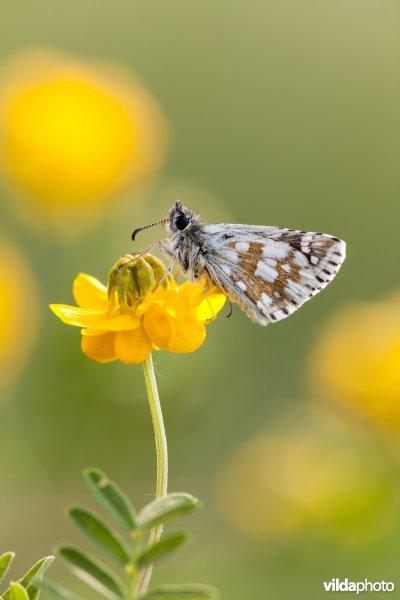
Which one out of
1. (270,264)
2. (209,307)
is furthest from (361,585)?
(209,307)

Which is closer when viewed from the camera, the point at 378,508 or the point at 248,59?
the point at 378,508

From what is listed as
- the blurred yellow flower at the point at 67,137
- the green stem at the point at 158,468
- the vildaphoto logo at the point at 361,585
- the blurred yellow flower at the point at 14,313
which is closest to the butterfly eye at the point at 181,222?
the green stem at the point at 158,468

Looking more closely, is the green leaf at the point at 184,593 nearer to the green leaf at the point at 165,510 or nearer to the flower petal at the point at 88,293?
the green leaf at the point at 165,510

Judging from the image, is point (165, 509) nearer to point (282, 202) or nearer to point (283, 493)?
point (283, 493)

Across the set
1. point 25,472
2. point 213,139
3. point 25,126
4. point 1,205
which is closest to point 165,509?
point 25,472

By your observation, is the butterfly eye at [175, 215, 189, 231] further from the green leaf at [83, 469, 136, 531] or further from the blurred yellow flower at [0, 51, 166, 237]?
the blurred yellow flower at [0, 51, 166, 237]

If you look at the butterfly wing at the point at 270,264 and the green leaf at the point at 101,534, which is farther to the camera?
the butterfly wing at the point at 270,264

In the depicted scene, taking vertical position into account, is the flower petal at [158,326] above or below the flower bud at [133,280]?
below

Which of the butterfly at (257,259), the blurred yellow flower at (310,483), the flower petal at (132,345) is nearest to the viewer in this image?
the flower petal at (132,345)
